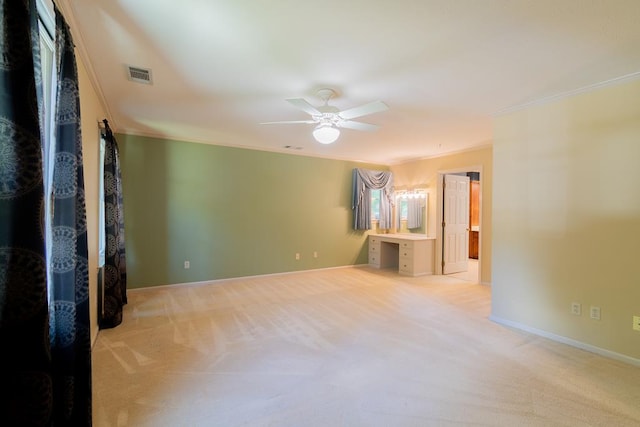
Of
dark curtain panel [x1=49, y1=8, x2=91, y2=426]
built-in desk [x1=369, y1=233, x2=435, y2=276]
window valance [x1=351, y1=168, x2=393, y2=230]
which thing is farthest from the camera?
window valance [x1=351, y1=168, x2=393, y2=230]

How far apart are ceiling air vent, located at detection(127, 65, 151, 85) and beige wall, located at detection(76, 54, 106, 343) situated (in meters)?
0.32

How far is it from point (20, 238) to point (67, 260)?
56 centimetres

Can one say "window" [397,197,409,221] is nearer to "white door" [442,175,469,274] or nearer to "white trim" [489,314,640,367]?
"white door" [442,175,469,274]

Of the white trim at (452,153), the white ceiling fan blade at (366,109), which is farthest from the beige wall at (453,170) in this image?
the white ceiling fan blade at (366,109)

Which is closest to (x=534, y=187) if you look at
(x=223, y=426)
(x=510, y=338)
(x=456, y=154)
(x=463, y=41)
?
(x=510, y=338)

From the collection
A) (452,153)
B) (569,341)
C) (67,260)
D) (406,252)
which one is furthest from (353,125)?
(406,252)

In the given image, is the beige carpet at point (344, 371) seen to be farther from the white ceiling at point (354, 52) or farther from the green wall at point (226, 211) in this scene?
the white ceiling at point (354, 52)

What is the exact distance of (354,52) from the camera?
2203 millimetres

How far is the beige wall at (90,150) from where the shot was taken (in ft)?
7.87

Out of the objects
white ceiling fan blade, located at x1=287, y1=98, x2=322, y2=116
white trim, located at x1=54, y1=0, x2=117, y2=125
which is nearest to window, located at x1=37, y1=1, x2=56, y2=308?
white trim, located at x1=54, y1=0, x2=117, y2=125

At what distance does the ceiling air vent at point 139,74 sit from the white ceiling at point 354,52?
0.07 m

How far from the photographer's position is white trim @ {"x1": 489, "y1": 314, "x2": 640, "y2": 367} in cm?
256

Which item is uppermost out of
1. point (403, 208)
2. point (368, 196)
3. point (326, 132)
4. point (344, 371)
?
point (326, 132)

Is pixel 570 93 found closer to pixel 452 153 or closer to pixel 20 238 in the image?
pixel 452 153
